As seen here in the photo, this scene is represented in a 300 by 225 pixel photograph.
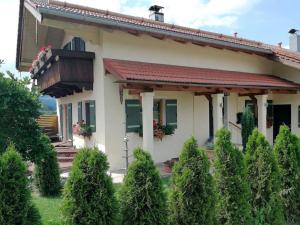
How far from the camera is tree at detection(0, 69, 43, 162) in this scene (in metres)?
6.21

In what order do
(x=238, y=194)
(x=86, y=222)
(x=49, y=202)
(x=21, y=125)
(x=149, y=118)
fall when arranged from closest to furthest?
(x=86, y=222), (x=238, y=194), (x=21, y=125), (x=49, y=202), (x=149, y=118)

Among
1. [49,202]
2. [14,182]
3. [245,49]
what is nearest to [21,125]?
[49,202]

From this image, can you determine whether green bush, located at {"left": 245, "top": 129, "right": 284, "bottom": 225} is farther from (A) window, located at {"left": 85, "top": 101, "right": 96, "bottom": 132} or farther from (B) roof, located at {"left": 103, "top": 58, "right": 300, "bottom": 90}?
(A) window, located at {"left": 85, "top": 101, "right": 96, "bottom": 132}

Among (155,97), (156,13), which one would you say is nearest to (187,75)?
(155,97)

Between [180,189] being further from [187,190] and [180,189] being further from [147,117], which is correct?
[147,117]

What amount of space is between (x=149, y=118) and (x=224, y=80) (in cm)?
383

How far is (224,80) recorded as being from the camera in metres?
11.9

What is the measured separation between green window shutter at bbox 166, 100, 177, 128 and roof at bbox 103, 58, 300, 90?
128 cm

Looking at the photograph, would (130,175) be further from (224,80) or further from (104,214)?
(224,80)

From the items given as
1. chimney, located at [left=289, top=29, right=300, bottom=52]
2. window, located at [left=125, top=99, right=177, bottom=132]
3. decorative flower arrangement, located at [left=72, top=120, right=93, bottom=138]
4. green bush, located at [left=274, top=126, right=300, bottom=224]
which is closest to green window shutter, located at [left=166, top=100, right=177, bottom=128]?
window, located at [left=125, top=99, right=177, bottom=132]

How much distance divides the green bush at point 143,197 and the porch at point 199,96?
528cm

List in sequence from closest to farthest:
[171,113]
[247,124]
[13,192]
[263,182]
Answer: [13,192]
[263,182]
[171,113]
[247,124]

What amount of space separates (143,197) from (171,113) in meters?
8.25

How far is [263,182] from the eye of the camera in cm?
498
